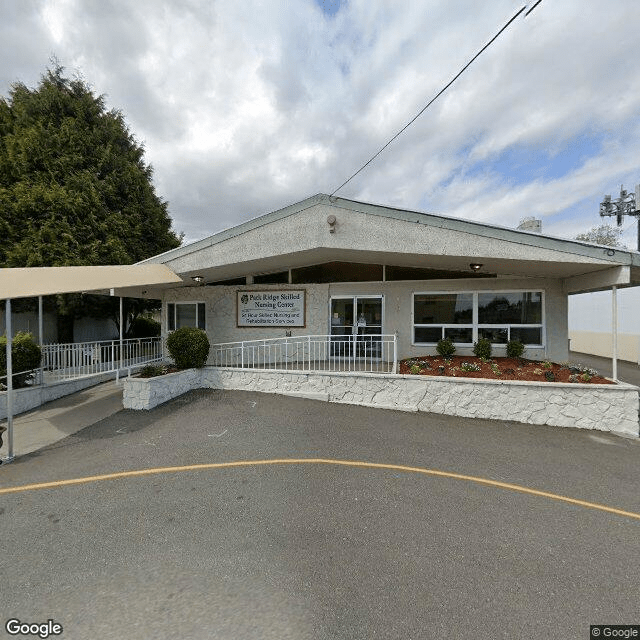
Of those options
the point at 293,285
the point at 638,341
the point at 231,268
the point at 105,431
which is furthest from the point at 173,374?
the point at 638,341

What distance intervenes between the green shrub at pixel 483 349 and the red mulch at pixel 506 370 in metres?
0.15

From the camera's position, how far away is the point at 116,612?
6.95 ft

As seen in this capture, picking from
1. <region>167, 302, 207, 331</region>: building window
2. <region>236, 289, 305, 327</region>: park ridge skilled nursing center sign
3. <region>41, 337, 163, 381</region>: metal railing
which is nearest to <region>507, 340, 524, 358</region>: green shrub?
<region>236, 289, 305, 327</region>: park ridge skilled nursing center sign

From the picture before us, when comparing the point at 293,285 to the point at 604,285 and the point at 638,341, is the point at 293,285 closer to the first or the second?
the point at 604,285

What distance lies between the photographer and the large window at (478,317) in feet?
28.7

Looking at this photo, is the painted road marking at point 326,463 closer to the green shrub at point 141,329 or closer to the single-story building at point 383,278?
the single-story building at point 383,278

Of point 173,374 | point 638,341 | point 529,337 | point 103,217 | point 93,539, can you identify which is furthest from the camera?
point 638,341

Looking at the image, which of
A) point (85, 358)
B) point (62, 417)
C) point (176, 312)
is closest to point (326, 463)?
point (62, 417)

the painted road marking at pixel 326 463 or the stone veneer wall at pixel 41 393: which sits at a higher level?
the stone veneer wall at pixel 41 393

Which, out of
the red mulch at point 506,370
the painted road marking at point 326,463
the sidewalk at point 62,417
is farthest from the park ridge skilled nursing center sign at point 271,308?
the painted road marking at point 326,463

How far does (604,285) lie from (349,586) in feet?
26.7

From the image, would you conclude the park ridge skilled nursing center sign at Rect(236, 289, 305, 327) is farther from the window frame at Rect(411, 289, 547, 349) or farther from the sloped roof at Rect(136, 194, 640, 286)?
the window frame at Rect(411, 289, 547, 349)

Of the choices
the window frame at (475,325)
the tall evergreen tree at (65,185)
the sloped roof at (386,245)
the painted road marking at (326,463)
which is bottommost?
the painted road marking at (326,463)

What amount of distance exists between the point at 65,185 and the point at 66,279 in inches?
333
